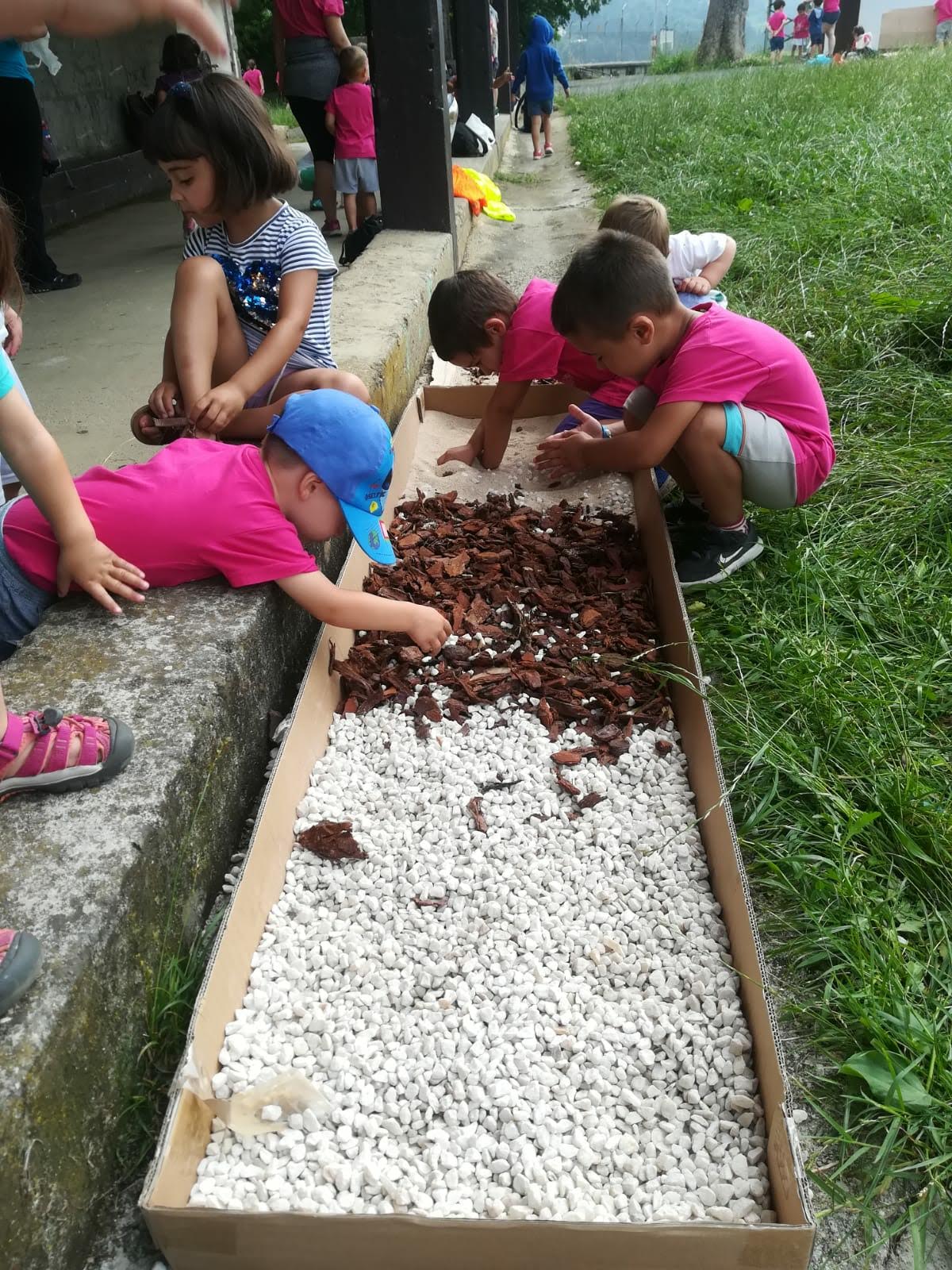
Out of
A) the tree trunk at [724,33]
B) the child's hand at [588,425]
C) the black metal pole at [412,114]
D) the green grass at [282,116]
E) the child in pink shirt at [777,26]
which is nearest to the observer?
the child's hand at [588,425]

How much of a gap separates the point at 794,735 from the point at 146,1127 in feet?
4.60

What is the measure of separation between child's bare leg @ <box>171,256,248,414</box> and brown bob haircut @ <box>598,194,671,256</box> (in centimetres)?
141

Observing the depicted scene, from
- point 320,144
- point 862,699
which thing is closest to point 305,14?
point 320,144

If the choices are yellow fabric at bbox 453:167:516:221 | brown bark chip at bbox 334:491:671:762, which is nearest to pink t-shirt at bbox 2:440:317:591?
brown bark chip at bbox 334:491:671:762

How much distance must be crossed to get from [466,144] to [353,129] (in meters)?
3.10

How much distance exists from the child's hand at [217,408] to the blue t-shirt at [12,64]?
295 centimetres

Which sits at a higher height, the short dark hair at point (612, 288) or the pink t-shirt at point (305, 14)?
the pink t-shirt at point (305, 14)

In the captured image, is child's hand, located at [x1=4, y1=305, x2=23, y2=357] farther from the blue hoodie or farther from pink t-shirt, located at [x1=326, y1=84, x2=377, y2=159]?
the blue hoodie

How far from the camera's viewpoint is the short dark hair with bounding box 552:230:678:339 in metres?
2.45

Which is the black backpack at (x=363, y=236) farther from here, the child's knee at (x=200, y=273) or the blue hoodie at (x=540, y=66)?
the blue hoodie at (x=540, y=66)

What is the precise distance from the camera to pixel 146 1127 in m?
1.33

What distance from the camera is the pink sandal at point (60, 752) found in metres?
1.38

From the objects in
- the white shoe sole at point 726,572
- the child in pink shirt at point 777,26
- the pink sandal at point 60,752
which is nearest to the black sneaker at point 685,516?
the white shoe sole at point 726,572

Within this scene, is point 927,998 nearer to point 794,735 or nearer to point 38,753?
point 794,735
